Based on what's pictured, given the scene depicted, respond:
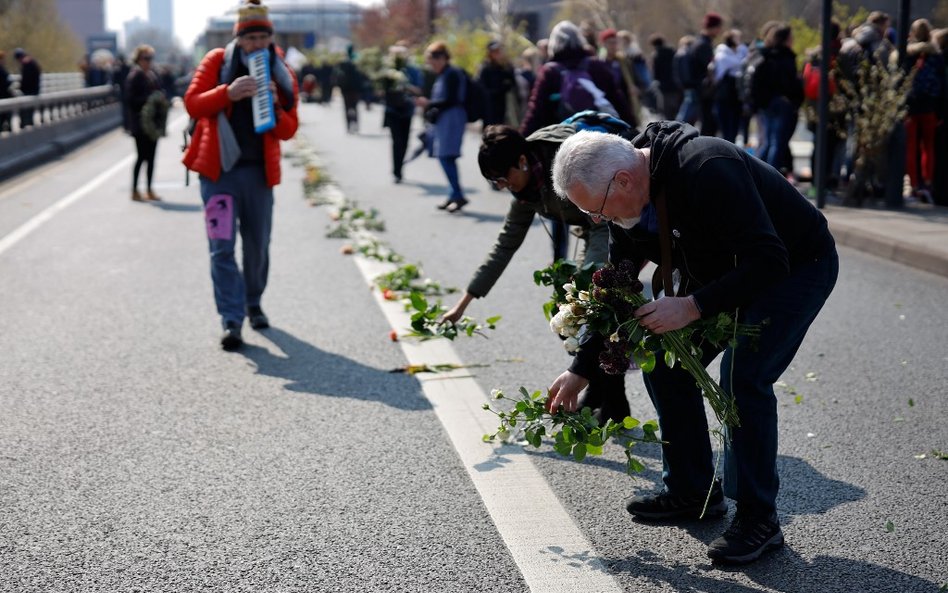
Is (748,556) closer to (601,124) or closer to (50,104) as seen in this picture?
(601,124)

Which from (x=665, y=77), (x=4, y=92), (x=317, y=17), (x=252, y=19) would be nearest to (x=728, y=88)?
(x=665, y=77)

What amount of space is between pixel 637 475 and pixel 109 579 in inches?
80.1

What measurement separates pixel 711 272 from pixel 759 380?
0.38m

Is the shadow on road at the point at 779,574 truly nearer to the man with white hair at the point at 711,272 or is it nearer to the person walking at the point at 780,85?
the man with white hair at the point at 711,272

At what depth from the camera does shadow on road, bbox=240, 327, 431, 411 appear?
602 centimetres

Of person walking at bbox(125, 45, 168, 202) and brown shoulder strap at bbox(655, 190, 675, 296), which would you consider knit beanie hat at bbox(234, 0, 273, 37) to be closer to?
brown shoulder strap at bbox(655, 190, 675, 296)

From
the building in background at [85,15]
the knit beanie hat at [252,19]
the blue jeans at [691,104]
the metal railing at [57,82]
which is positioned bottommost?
the metal railing at [57,82]

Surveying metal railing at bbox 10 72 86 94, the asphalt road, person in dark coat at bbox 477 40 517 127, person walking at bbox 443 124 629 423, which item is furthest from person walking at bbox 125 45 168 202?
metal railing at bbox 10 72 86 94

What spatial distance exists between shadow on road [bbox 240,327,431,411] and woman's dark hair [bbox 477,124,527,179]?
4.96 ft

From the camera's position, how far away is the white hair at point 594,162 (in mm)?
3475

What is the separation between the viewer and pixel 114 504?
449 cm

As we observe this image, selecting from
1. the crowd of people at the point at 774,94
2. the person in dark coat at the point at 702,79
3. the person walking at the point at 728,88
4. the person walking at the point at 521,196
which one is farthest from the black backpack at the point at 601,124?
the person in dark coat at the point at 702,79

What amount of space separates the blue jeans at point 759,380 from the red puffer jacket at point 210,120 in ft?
12.6

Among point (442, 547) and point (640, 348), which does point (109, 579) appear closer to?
point (442, 547)
